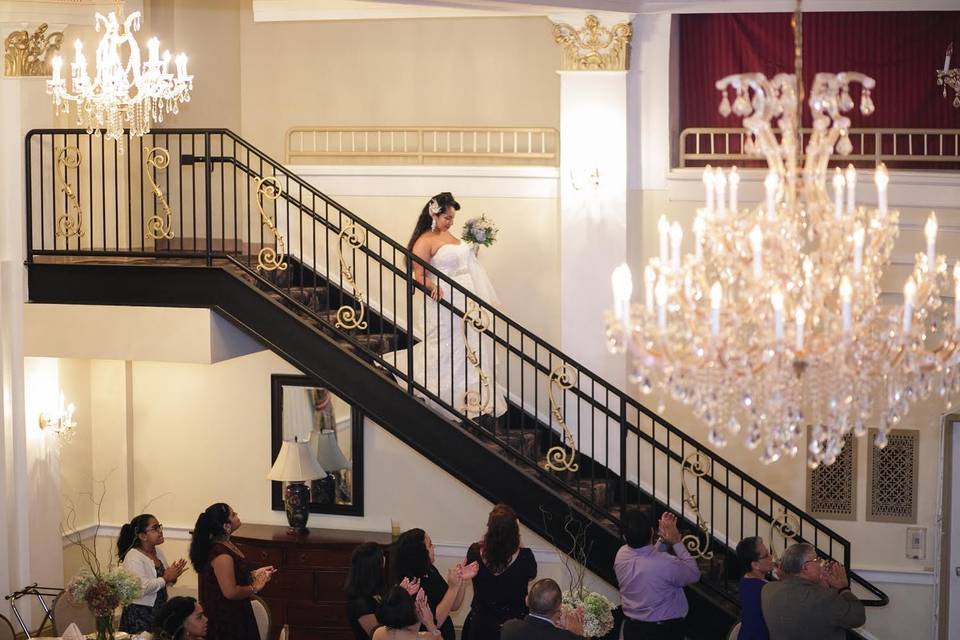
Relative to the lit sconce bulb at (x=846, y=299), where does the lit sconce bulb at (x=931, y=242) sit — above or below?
above

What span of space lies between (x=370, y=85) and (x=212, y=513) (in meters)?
5.06

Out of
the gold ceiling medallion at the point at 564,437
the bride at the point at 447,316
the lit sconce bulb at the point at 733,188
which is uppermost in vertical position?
the lit sconce bulb at the point at 733,188

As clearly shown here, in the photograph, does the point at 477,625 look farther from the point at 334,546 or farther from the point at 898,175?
the point at 898,175

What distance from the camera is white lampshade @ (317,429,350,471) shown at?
10711 mm

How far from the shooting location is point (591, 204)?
33.1ft

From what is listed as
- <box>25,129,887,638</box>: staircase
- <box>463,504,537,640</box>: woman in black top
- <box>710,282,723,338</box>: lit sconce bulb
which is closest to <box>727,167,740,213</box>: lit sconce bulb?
<box>710,282,723,338</box>: lit sconce bulb

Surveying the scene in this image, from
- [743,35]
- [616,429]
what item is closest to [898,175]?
[743,35]

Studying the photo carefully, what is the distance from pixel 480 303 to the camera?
8.55m

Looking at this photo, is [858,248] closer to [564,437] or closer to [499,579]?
[499,579]

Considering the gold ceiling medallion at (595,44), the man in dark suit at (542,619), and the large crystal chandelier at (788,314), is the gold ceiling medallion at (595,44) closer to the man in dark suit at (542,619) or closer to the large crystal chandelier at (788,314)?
the large crystal chandelier at (788,314)

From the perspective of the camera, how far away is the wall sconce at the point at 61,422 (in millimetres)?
9422

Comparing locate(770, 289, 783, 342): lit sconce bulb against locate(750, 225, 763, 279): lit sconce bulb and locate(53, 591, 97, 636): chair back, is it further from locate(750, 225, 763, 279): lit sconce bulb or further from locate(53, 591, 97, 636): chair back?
locate(53, 591, 97, 636): chair back

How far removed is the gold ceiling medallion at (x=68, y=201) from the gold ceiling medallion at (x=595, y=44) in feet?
12.4

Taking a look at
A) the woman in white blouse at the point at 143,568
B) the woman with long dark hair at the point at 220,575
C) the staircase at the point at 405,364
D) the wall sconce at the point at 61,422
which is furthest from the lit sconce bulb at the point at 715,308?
the wall sconce at the point at 61,422
